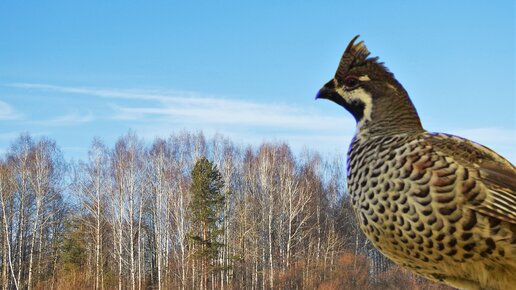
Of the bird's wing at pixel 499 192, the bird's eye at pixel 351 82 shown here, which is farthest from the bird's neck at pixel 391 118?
the bird's wing at pixel 499 192

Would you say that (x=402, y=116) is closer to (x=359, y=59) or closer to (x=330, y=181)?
(x=359, y=59)

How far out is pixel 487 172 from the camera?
1738 millimetres

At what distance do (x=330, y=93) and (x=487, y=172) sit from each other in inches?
25.0

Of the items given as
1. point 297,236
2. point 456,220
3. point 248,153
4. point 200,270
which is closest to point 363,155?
point 456,220

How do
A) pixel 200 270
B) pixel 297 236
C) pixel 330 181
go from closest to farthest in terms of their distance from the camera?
pixel 200 270
pixel 297 236
pixel 330 181

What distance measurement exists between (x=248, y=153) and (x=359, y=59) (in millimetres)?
35564

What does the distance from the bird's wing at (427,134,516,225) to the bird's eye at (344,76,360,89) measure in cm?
33

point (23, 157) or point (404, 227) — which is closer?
point (404, 227)

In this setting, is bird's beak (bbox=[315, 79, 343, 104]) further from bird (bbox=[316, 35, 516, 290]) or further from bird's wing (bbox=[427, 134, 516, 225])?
bird's wing (bbox=[427, 134, 516, 225])

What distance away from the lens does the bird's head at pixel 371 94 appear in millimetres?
1983

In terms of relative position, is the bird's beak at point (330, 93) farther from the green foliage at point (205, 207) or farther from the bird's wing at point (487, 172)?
the green foliage at point (205, 207)

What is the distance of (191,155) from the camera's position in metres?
33.3

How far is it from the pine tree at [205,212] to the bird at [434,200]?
26.0 metres

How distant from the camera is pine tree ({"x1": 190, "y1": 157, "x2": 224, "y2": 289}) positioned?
91.5 ft
